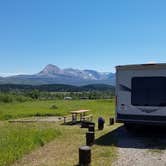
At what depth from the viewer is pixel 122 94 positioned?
12742mm

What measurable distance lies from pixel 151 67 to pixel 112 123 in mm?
5955

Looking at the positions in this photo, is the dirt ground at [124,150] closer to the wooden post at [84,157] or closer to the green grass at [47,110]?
the wooden post at [84,157]

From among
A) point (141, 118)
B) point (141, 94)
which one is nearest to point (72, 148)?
point (141, 118)

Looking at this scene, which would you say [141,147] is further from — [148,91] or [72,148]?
[148,91]

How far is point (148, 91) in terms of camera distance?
40.5 ft

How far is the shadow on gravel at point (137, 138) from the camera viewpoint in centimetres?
1101

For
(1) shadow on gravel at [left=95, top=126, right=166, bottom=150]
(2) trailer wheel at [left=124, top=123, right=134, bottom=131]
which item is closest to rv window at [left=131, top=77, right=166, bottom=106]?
(2) trailer wheel at [left=124, top=123, right=134, bottom=131]

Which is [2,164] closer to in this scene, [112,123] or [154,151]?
[154,151]

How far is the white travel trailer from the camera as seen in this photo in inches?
472

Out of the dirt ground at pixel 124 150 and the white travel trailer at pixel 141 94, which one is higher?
the white travel trailer at pixel 141 94

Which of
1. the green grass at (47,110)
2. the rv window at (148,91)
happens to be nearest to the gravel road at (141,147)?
the rv window at (148,91)

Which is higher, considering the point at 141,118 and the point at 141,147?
the point at 141,118

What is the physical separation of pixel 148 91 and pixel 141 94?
10.6 inches

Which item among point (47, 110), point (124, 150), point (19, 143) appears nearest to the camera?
point (124, 150)
